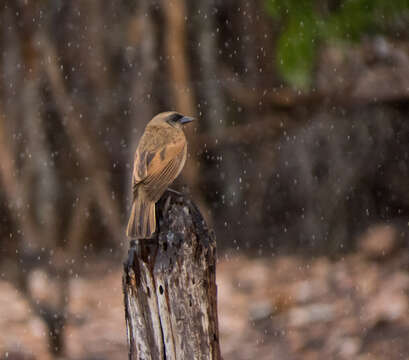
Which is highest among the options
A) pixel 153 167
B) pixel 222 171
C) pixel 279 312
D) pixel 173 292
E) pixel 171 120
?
pixel 222 171

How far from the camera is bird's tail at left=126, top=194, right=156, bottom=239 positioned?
4.02 feet

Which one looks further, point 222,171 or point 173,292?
point 222,171

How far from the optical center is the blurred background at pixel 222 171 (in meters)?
4.59

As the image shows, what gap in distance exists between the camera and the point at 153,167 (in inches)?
56.4

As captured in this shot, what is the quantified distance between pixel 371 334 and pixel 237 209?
1.33 m

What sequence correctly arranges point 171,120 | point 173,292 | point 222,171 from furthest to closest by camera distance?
point 222,171
point 171,120
point 173,292

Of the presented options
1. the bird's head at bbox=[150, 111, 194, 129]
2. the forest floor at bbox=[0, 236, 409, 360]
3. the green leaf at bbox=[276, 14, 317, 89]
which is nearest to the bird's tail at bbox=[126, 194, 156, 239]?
the bird's head at bbox=[150, 111, 194, 129]

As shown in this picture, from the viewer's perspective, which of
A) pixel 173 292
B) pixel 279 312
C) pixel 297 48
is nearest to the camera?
pixel 173 292

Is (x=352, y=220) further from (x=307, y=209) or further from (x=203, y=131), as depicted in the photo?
(x=203, y=131)

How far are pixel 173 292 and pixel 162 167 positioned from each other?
311mm

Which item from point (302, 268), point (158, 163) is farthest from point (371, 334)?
point (158, 163)

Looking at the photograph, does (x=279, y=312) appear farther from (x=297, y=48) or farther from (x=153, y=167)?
(x=153, y=167)

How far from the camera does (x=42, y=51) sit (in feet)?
15.4

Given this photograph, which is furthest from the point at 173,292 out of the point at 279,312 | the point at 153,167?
the point at 279,312
